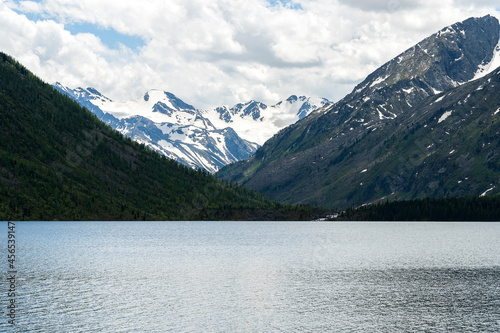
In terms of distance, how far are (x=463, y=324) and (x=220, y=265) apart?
67496 millimetres

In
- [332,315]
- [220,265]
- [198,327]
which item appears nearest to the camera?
[198,327]

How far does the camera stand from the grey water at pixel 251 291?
67.9 m

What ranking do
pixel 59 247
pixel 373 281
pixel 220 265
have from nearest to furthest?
pixel 373 281, pixel 220 265, pixel 59 247

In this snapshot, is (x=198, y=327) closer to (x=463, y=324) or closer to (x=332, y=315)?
(x=332, y=315)

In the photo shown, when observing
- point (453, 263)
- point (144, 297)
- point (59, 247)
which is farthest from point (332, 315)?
point (59, 247)

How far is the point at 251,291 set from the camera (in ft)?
298

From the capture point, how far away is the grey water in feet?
223

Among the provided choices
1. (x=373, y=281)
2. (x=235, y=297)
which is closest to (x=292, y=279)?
(x=373, y=281)

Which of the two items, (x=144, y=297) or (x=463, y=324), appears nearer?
(x=463, y=324)

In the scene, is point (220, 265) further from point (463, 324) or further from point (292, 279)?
point (463, 324)

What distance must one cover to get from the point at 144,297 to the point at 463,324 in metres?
46.9

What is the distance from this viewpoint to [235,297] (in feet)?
280

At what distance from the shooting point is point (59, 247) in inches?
6427

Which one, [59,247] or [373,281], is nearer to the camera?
[373,281]
